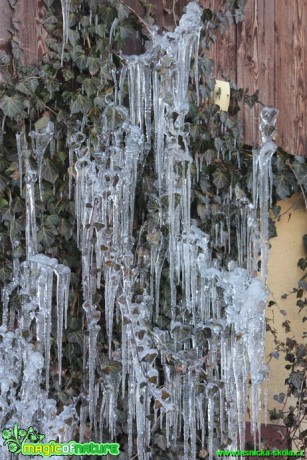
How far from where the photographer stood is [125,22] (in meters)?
3.94

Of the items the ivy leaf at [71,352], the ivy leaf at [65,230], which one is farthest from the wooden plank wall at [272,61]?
the ivy leaf at [71,352]

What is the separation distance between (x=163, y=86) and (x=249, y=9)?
0.74 meters

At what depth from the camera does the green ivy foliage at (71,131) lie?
3.70m

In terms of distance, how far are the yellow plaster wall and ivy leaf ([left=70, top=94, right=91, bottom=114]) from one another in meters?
1.11

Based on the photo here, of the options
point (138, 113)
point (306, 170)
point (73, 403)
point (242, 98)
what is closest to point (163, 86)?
point (138, 113)

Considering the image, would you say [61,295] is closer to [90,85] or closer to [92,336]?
[92,336]

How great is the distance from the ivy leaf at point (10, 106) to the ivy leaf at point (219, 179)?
92 cm

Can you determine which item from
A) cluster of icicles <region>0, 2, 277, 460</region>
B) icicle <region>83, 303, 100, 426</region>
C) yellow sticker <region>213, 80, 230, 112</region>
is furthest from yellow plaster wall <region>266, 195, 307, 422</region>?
icicle <region>83, 303, 100, 426</region>

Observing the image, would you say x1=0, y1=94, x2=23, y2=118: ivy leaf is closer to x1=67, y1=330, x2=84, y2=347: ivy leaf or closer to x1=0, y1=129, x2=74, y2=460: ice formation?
x1=0, y1=129, x2=74, y2=460: ice formation

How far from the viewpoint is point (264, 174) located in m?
4.12

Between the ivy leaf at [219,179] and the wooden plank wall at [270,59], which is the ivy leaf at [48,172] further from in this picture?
the wooden plank wall at [270,59]

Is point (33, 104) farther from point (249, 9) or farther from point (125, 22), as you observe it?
point (249, 9)

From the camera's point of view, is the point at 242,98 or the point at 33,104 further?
the point at 242,98

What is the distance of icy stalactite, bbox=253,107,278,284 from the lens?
159 inches
